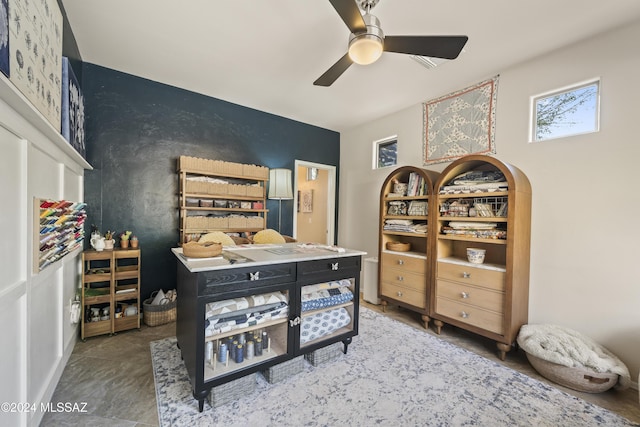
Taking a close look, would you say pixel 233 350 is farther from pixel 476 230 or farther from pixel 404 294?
pixel 476 230

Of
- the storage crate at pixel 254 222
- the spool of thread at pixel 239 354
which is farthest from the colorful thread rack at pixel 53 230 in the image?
the storage crate at pixel 254 222

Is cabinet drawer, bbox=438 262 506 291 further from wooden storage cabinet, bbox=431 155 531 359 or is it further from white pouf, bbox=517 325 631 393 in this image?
white pouf, bbox=517 325 631 393

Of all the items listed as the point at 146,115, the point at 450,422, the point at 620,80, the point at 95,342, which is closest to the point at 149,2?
the point at 146,115

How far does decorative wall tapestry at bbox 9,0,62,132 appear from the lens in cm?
111

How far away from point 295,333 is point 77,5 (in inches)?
117

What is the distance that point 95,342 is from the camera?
2.40m

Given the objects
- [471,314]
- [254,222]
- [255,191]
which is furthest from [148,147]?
[471,314]

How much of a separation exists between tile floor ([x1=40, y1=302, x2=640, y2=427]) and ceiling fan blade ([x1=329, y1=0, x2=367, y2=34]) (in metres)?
2.62

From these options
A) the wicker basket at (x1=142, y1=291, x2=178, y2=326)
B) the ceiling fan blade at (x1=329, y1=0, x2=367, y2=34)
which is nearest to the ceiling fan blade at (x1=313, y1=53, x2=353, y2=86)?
the ceiling fan blade at (x1=329, y1=0, x2=367, y2=34)

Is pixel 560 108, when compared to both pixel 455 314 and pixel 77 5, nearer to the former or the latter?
pixel 455 314

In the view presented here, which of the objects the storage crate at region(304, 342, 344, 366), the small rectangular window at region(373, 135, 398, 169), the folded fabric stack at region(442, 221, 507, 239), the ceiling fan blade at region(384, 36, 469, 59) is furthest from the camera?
the small rectangular window at region(373, 135, 398, 169)

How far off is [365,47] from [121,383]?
288cm

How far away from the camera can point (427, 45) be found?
168 centimetres

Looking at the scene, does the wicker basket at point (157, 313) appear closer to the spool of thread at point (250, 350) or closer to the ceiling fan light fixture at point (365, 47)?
the spool of thread at point (250, 350)
